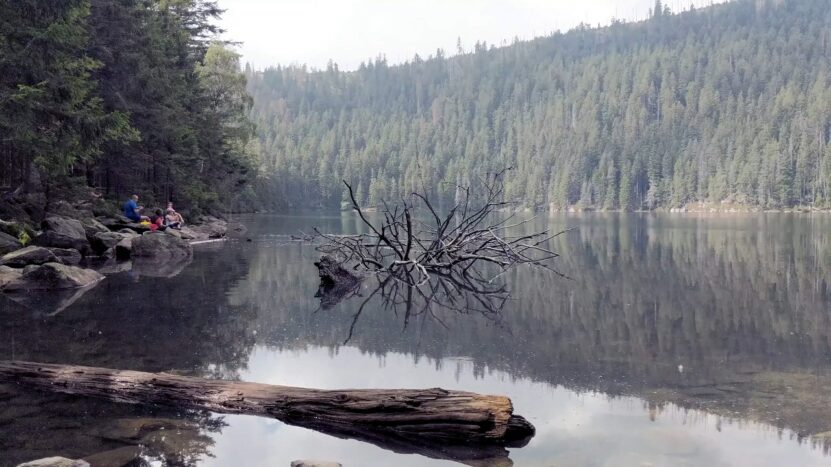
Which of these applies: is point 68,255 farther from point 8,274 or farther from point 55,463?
point 55,463

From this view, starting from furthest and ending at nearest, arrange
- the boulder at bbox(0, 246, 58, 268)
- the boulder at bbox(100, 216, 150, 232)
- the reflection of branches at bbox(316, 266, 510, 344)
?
1. the boulder at bbox(100, 216, 150, 232)
2. the boulder at bbox(0, 246, 58, 268)
3. the reflection of branches at bbox(316, 266, 510, 344)

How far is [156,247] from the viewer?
20844 millimetres

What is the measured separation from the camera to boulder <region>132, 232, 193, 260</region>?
20641 mm

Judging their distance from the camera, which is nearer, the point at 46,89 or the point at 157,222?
the point at 46,89

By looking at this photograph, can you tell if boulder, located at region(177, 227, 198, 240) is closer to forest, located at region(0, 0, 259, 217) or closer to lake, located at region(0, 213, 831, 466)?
forest, located at region(0, 0, 259, 217)

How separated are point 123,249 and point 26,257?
5.54m

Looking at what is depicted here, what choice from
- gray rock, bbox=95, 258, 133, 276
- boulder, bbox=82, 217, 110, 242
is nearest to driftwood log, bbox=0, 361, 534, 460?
gray rock, bbox=95, 258, 133, 276

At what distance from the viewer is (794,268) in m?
17.2

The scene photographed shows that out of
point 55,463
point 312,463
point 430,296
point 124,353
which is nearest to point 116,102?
point 430,296

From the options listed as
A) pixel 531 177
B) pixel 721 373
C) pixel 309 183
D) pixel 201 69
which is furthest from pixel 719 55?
pixel 721 373

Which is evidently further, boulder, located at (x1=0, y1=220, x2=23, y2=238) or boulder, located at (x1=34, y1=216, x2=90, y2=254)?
boulder, located at (x1=34, y1=216, x2=90, y2=254)

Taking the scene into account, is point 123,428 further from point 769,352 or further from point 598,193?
point 598,193

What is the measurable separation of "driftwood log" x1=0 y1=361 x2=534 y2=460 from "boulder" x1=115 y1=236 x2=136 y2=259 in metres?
14.6

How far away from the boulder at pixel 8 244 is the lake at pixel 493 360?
3332mm
